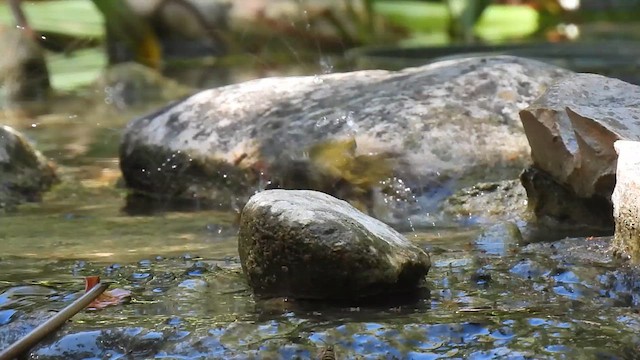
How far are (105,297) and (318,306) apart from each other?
490mm

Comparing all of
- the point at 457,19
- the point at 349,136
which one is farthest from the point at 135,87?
the point at 457,19

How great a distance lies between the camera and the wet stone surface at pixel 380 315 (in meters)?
2.02

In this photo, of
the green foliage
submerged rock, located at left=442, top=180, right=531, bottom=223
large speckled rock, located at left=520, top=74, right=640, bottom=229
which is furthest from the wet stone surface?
the green foliage

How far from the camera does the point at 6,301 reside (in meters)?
2.37

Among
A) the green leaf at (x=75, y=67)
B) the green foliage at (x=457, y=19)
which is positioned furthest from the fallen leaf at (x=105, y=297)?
the green foliage at (x=457, y=19)

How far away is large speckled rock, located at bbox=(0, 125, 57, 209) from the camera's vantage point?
4.07m

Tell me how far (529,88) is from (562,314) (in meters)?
2.01

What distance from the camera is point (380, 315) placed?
87.0 inches

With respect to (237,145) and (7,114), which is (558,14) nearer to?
(7,114)

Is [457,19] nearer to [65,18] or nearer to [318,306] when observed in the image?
[65,18]

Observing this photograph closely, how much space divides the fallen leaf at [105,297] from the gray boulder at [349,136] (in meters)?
1.40

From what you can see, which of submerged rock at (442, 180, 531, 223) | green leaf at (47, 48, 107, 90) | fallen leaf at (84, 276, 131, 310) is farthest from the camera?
green leaf at (47, 48, 107, 90)

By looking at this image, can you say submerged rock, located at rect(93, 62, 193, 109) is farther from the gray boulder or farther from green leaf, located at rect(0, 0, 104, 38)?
the gray boulder

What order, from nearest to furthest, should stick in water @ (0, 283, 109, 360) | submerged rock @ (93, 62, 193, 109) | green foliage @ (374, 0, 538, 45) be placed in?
stick in water @ (0, 283, 109, 360) → submerged rock @ (93, 62, 193, 109) → green foliage @ (374, 0, 538, 45)
